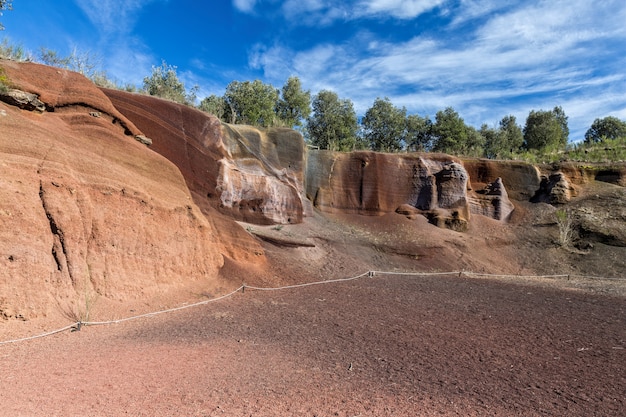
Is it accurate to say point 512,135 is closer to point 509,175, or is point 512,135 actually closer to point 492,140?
point 492,140

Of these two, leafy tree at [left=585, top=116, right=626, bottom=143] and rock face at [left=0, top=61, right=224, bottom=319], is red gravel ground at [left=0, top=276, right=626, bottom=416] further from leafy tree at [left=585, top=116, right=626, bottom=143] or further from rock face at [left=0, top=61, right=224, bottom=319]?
leafy tree at [left=585, top=116, right=626, bottom=143]

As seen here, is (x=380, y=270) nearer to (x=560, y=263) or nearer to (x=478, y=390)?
(x=560, y=263)

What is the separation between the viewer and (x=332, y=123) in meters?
31.5

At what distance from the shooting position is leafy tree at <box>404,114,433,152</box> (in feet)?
110

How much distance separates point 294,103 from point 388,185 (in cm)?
1279

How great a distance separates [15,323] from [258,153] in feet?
43.3

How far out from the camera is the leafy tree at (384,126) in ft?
108

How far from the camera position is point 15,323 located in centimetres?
627

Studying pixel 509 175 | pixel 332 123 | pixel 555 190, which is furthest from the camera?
pixel 332 123

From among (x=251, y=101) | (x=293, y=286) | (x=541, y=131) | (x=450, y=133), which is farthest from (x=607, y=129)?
(x=293, y=286)

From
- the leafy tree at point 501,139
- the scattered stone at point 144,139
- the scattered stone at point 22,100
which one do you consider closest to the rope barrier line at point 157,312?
the scattered stone at point 144,139

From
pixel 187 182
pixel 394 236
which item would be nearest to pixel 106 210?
pixel 187 182

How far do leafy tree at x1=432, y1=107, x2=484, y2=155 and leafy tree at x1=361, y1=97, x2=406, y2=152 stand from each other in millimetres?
2874

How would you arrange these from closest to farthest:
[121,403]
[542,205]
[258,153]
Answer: [121,403] < [258,153] < [542,205]
